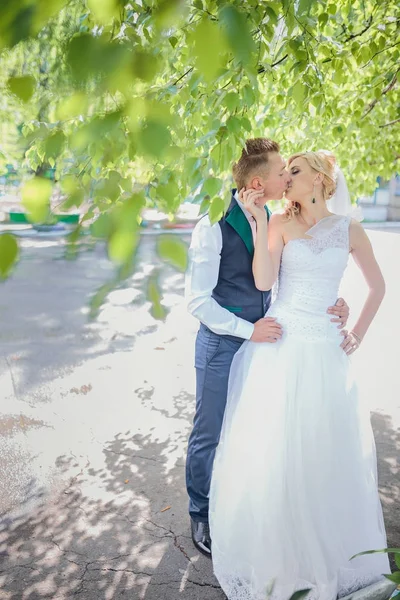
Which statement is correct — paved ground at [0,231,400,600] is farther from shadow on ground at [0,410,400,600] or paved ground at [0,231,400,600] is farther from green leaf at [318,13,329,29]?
green leaf at [318,13,329,29]

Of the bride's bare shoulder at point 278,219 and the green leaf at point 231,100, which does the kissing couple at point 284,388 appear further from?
the green leaf at point 231,100

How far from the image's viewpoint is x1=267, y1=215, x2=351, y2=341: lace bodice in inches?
128

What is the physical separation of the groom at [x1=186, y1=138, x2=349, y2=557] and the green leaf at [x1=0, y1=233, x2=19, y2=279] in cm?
207

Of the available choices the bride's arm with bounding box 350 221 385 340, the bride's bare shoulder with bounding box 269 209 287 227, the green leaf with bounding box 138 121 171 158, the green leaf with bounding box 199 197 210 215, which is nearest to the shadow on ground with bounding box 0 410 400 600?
the bride's arm with bounding box 350 221 385 340

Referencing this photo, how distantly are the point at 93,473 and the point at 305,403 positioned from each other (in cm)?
232

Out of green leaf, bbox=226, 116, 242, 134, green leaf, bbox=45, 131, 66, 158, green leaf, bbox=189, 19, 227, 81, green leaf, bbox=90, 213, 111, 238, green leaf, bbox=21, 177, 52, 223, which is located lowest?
green leaf, bbox=90, 213, 111, 238

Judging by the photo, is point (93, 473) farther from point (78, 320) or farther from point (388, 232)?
point (388, 232)

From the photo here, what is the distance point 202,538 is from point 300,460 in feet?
3.17

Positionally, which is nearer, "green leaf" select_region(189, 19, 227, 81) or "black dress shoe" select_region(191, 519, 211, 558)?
"green leaf" select_region(189, 19, 227, 81)

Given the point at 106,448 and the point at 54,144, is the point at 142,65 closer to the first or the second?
the point at 54,144

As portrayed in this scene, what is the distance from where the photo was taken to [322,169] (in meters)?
3.21

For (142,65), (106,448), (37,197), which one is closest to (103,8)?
(142,65)

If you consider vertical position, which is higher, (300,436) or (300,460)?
(300,436)

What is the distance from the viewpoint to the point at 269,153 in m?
3.16
